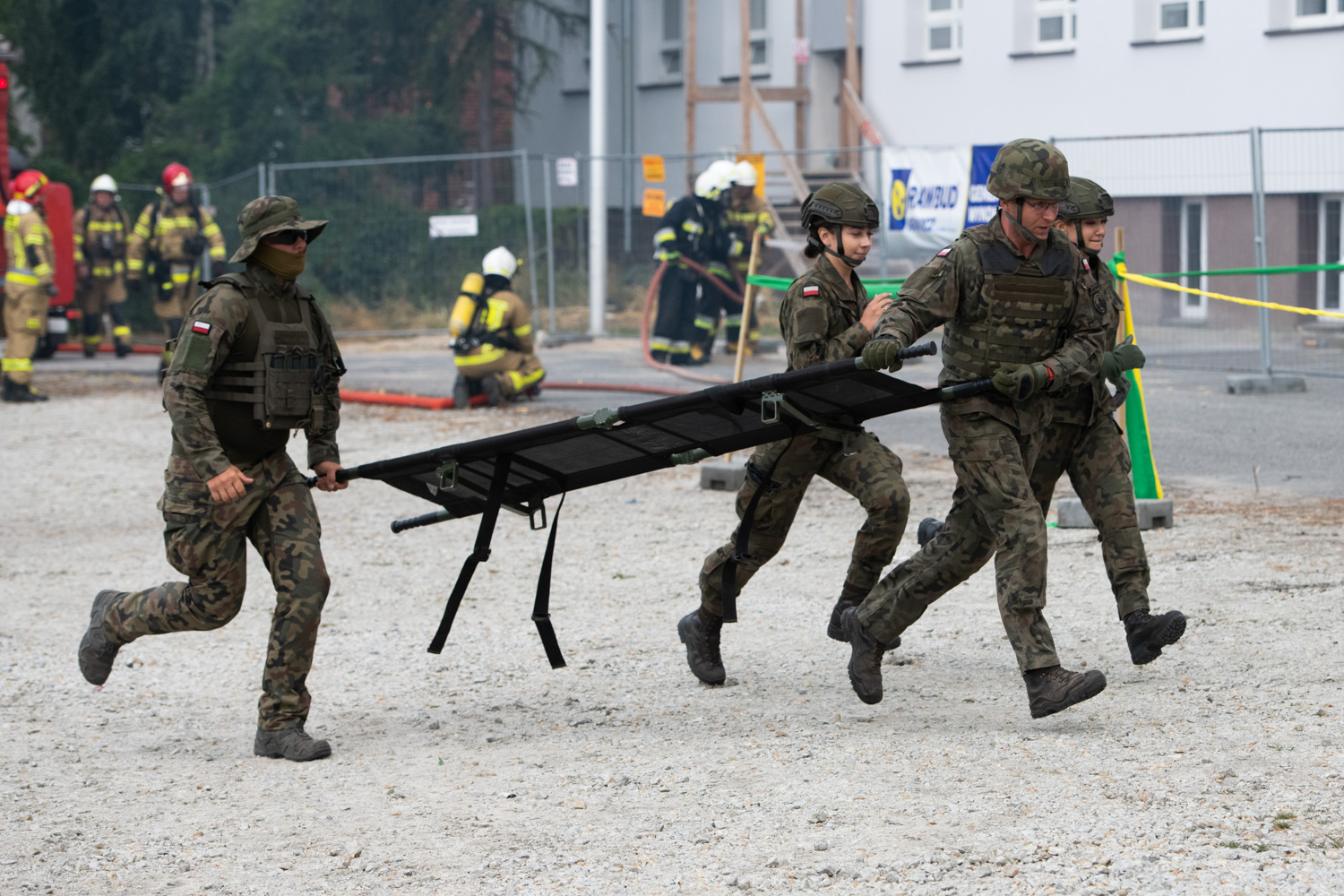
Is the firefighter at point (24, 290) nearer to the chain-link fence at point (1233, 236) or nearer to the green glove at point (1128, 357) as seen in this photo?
the chain-link fence at point (1233, 236)

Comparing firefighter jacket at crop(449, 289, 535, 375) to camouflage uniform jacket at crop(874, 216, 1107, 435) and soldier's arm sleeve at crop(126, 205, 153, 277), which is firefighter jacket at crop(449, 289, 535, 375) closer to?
soldier's arm sleeve at crop(126, 205, 153, 277)

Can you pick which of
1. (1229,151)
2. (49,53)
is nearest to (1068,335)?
(1229,151)

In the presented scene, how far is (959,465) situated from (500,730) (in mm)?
1784

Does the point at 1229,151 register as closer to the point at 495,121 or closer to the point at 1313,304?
the point at 1313,304

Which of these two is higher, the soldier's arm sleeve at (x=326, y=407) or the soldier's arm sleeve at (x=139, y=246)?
the soldier's arm sleeve at (x=139, y=246)

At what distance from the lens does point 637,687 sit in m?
6.01

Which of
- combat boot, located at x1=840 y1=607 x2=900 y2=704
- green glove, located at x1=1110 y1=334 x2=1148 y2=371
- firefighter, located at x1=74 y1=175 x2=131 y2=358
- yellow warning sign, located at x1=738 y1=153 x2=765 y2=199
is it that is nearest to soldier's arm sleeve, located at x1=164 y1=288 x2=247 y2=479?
combat boot, located at x1=840 y1=607 x2=900 y2=704

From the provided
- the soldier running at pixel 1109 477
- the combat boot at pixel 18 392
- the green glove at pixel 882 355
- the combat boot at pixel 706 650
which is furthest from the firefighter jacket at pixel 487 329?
the green glove at pixel 882 355

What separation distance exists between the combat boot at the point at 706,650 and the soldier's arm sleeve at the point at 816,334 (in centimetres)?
101

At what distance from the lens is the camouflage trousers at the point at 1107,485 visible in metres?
5.29

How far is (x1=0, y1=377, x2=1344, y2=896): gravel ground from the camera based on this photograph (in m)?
4.07

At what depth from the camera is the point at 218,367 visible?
5.18 meters

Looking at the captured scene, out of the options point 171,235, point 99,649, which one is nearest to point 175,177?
point 171,235

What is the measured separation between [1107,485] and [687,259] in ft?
38.4
